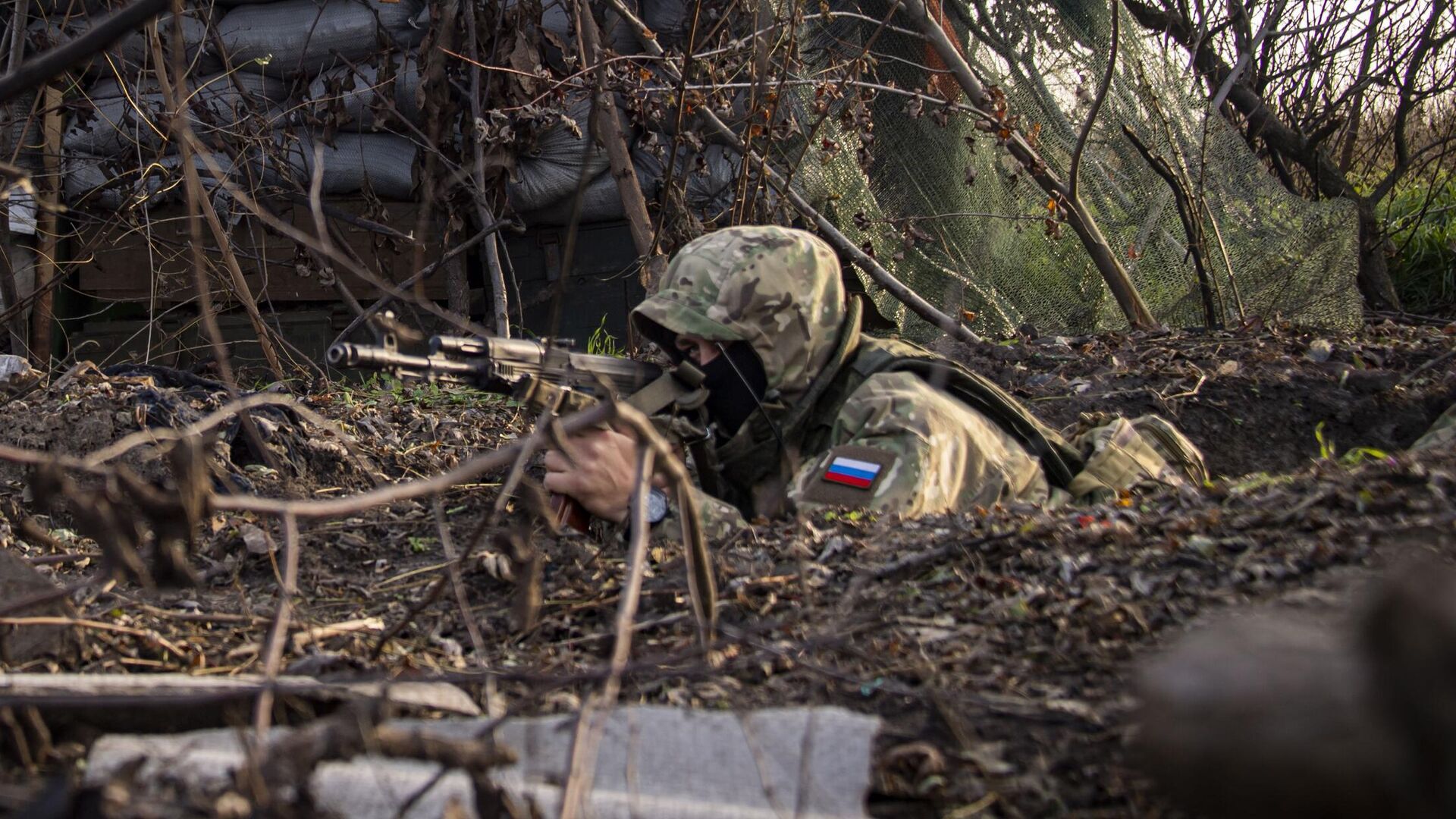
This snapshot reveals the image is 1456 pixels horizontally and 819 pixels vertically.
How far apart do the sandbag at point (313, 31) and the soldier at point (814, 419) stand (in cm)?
341

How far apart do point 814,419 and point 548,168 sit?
321cm

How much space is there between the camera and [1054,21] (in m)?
5.87

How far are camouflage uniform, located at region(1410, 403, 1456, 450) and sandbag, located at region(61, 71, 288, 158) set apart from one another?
4.96 m

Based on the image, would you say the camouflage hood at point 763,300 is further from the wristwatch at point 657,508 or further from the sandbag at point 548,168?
the sandbag at point 548,168

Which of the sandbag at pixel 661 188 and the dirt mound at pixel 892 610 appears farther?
the sandbag at pixel 661 188

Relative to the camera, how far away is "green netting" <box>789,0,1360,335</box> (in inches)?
227

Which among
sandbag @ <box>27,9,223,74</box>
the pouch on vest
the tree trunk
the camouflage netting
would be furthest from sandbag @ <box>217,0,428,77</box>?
the tree trunk

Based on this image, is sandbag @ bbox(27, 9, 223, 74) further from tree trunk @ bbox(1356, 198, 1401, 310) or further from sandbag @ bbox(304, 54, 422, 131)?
tree trunk @ bbox(1356, 198, 1401, 310)

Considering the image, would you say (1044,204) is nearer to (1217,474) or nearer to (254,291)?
(1217,474)

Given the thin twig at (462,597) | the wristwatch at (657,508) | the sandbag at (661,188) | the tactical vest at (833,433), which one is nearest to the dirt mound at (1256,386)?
the tactical vest at (833,433)

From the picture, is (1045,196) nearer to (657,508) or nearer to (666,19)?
(666,19)

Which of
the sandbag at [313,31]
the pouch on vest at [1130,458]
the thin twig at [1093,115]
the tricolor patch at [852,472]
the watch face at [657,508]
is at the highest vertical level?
the thin twig at [1093,115]

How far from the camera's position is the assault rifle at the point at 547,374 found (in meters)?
2.42

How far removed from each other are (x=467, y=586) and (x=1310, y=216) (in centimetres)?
472
